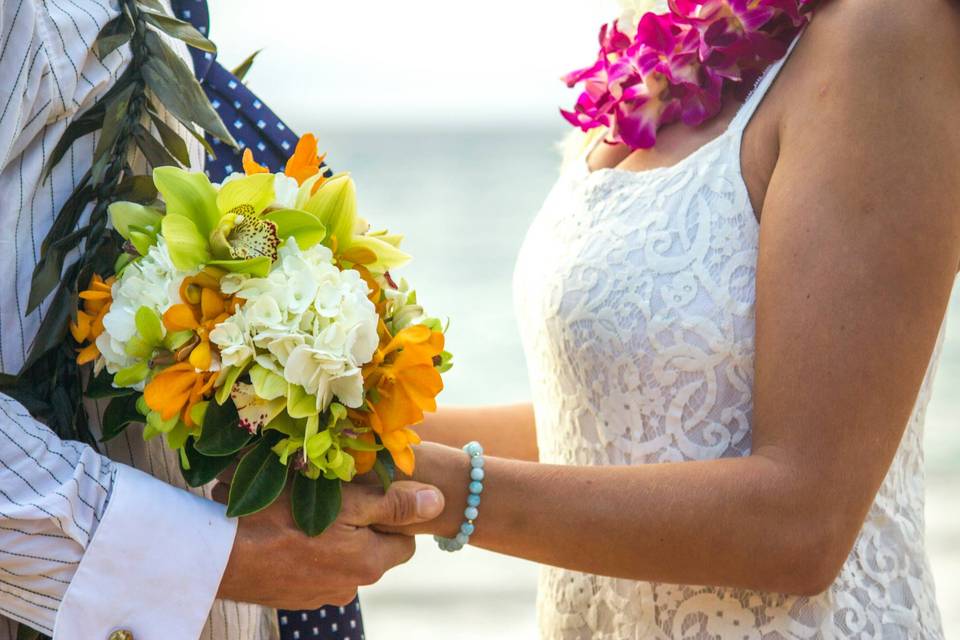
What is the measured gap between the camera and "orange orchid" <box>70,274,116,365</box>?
1.60 meters

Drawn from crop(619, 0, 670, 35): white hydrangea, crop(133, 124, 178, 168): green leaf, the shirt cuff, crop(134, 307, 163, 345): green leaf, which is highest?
crop(619, 0, 670, 35): white hydrangea

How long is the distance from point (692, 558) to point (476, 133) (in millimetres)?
38735

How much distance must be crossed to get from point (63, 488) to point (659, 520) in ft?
3.00

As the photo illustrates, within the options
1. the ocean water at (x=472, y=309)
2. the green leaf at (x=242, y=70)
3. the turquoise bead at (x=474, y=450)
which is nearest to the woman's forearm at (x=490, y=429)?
the turquoise bead at (x=474, y=450)

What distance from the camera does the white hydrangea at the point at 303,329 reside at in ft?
4.91

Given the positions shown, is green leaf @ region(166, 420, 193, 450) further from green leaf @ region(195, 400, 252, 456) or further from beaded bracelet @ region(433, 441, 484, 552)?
beaded bracelet @ region(433, 441, 484, 552)

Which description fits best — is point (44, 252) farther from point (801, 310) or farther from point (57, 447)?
point (801, 310)

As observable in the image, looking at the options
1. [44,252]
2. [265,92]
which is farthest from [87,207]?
[265,92]

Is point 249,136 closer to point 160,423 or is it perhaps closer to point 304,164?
point 304,164

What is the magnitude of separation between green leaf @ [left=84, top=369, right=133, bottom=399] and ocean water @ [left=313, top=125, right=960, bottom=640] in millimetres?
3338

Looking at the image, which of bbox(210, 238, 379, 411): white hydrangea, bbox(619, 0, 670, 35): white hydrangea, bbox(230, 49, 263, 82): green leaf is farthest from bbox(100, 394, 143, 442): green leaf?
bbox(619, 0, 670, 35): white hydrangea

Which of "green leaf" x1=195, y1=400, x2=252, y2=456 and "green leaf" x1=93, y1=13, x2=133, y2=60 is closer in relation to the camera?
"green leaf" x1=195, y1=400, x2=252, y2=456

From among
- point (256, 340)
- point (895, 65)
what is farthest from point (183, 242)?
point (895, 65)

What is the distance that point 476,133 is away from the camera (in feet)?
131
